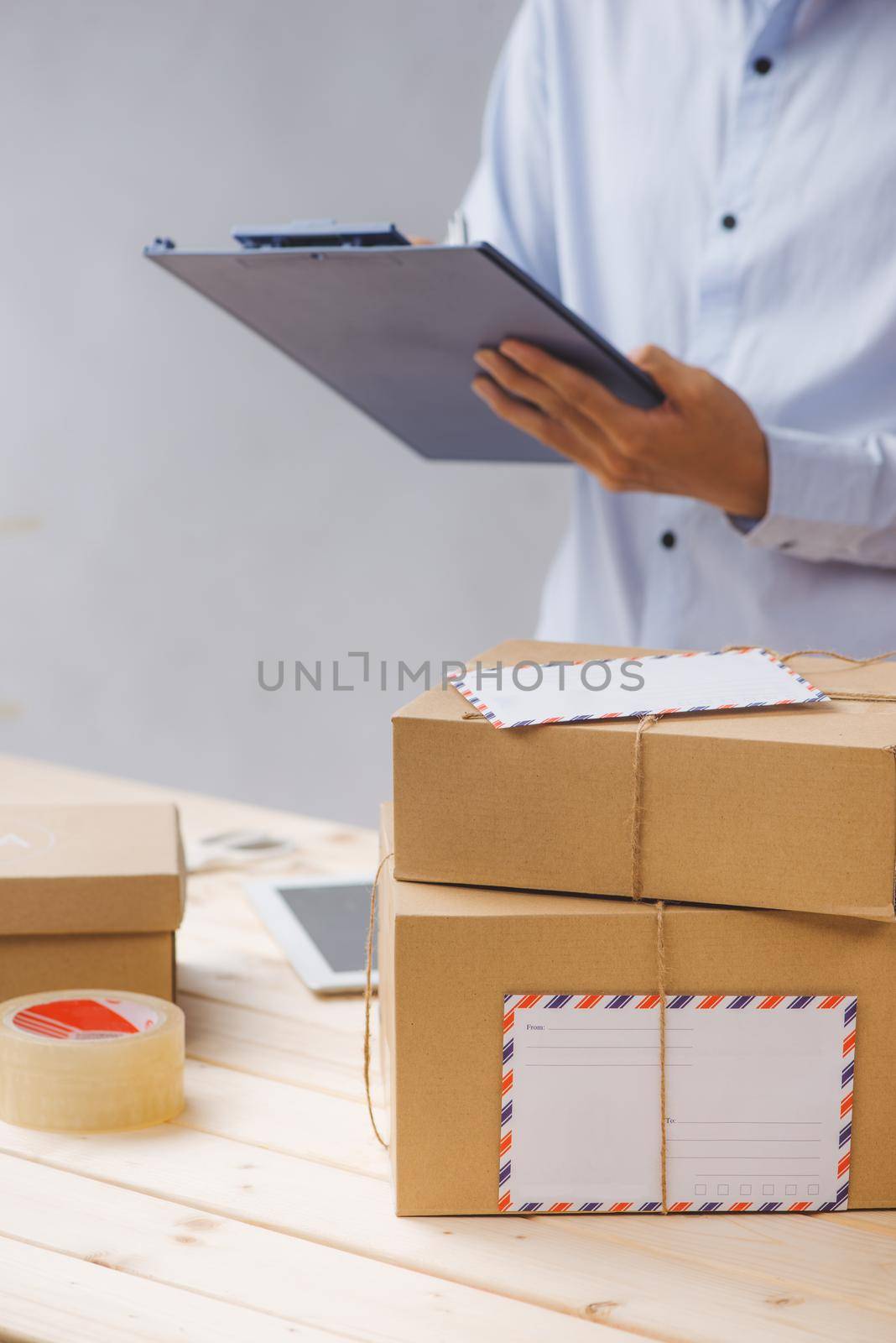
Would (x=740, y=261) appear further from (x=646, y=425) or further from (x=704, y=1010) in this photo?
(x=704, y=1010)

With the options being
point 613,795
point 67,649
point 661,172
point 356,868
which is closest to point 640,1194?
point 613,795

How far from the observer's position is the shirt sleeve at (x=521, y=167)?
148 cm

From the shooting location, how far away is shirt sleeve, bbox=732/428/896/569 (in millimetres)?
1153

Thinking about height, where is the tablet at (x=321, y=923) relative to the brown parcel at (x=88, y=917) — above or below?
below

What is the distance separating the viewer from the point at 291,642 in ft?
8.94

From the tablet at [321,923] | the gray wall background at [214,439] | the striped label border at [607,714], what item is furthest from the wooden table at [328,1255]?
the gray wall background at [214,439]

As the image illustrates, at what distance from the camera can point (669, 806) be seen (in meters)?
0.65

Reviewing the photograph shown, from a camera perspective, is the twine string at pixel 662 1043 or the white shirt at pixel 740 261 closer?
the twine string at pixel 662 1043

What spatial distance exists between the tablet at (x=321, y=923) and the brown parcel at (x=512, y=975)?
0.28 m

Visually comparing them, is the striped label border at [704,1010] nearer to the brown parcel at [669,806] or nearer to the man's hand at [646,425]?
the brown parcel at [669,806]

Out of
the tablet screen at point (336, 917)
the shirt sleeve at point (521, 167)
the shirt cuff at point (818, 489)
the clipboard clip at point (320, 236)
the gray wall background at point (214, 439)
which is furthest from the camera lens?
the gray wall background at point (214, 439)

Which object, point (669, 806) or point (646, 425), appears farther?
point (646, 425)

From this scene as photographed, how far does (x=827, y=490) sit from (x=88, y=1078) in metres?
0.78

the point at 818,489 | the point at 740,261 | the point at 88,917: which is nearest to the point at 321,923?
the point at 88,917
